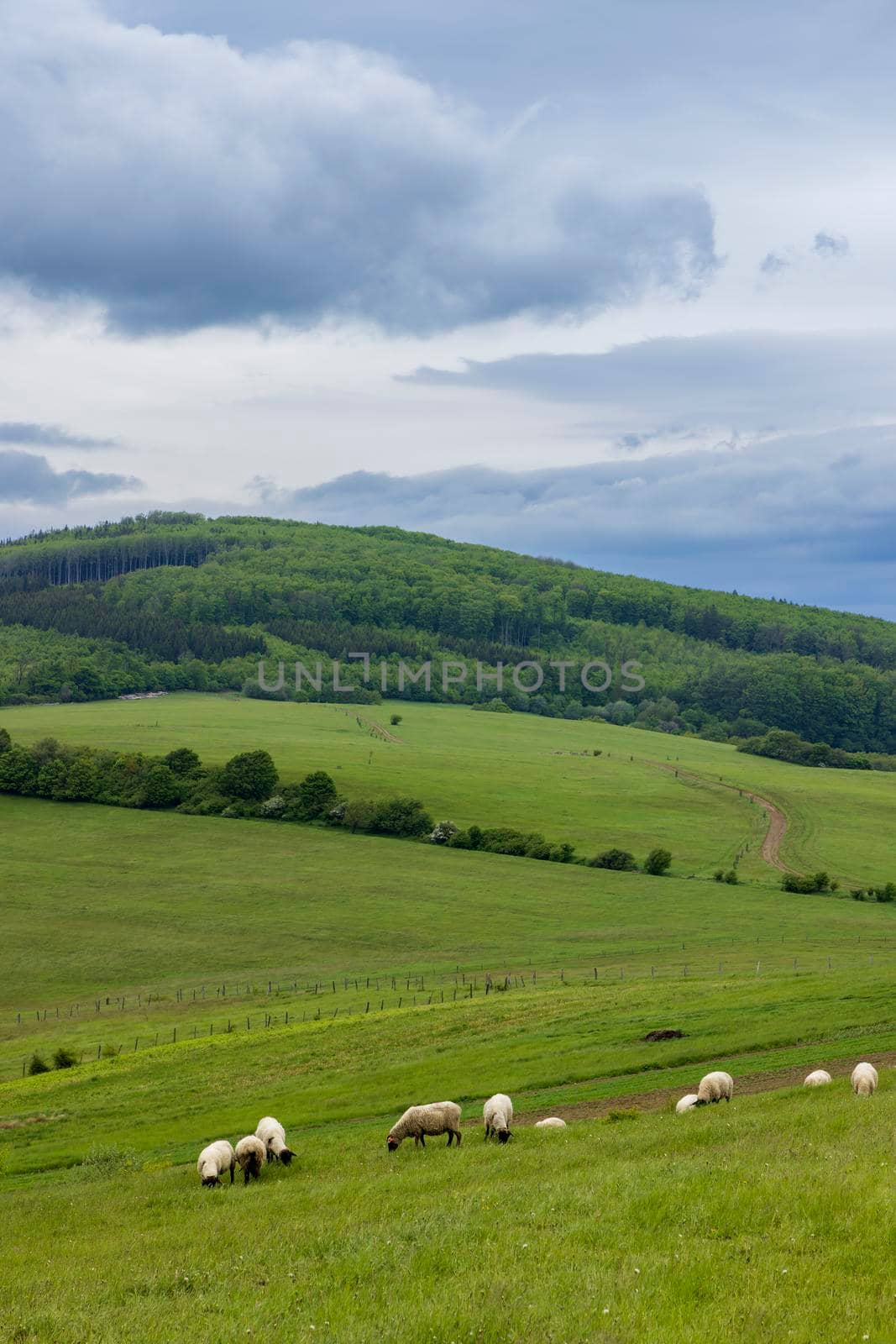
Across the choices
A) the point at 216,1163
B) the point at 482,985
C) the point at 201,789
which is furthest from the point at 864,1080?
the point at 201,789

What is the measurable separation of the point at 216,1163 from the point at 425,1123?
17.5 ft

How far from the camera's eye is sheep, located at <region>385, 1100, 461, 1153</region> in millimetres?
Result: 28344

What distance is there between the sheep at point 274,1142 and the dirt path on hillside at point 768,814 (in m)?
90.2

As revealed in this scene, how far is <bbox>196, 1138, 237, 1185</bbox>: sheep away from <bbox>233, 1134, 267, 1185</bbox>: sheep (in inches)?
14.2

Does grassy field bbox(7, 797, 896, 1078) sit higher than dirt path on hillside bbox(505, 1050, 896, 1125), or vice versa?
dirt path on hillside bbox(505, 1050, 896, 1125)

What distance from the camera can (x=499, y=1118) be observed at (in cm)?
2870

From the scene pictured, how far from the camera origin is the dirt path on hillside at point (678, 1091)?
107 feet

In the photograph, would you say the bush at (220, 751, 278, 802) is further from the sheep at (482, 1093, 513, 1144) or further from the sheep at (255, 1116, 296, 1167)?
the sheep at (482, 1093, 513, 1144)

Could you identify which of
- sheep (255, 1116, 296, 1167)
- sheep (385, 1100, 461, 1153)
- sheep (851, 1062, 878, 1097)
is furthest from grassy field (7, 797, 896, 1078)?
sheep (385, 1100, 461, 1153)

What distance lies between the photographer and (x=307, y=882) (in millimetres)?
107062

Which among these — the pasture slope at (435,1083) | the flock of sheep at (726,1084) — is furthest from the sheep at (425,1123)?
the flock of sheep at (726,1084)

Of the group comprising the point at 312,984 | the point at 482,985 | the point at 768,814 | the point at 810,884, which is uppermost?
the point at 768,814

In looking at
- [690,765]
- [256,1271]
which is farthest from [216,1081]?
[690,765]

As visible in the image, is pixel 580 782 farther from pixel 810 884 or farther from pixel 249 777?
pixel 810 884
